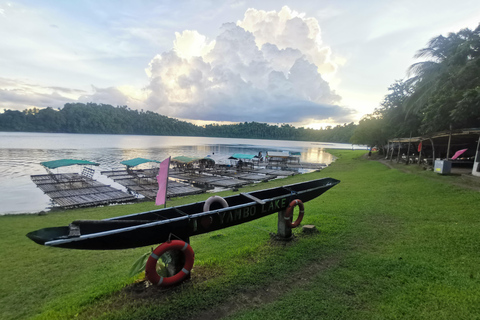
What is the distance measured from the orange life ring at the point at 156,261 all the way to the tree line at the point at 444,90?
17639mm

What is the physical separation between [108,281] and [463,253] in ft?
24.4

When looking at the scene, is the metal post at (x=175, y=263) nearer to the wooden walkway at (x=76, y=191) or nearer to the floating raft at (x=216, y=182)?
the wooden walkway at (x=76, y=191)

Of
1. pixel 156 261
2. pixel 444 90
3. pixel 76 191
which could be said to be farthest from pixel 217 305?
pixel 444 90

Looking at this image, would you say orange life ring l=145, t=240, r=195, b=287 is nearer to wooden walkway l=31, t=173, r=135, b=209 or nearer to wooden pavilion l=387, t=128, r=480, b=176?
wooden walkway l=31, t=173, r=135, b=209

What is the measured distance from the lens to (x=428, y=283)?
415 centimetres

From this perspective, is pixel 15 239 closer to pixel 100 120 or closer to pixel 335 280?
pixel 335 280

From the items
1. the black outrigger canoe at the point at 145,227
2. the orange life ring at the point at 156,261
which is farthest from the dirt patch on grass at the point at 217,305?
the black outrigger canoe at the point at 145,227

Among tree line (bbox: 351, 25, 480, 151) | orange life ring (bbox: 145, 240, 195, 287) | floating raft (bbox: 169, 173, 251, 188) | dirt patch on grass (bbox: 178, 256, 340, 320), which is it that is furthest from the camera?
floating raft (bbox: 169, 173, 251, 188)

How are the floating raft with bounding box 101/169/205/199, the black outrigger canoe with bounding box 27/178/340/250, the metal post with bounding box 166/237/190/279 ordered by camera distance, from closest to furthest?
1. the black outrigger canoe with bounding box 27/178/340/250
2. the metal post with bounding box 166/237/190/279
3. the floating raft with bounding box 101/169/205/199

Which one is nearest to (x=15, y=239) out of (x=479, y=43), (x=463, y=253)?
(x=463, y=253)

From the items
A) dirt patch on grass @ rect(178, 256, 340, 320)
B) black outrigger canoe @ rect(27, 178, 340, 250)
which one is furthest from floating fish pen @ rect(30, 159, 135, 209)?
dirt patch on grass @ rect(178, 256, 340, 320)

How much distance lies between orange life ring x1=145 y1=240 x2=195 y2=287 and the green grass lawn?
21cm

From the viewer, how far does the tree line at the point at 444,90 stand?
15.7 metres

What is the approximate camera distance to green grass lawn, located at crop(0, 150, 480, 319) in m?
3.65
